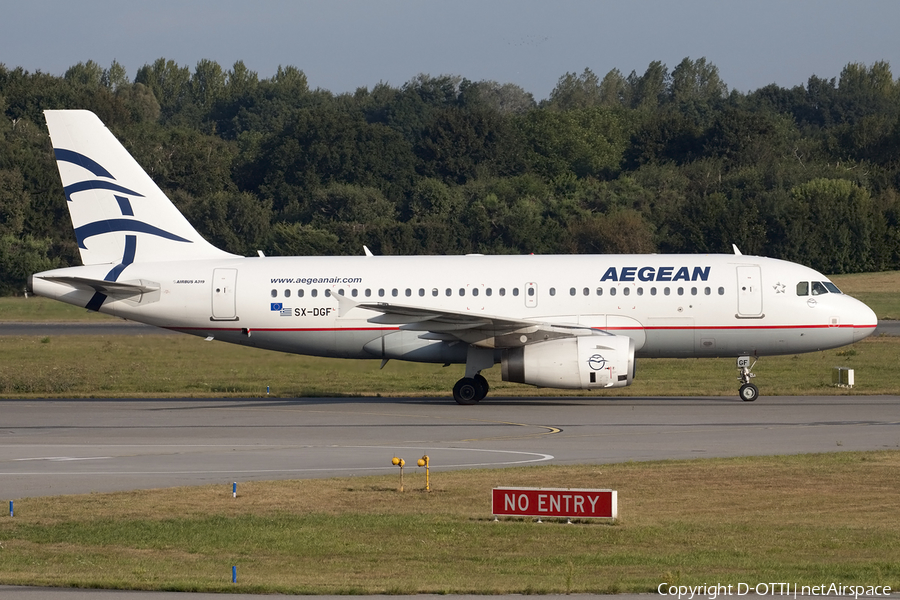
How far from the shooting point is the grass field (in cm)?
1277

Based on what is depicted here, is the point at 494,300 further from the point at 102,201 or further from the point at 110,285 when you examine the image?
the point at 102,201

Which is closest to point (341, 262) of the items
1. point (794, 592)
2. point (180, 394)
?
point (180, 394)

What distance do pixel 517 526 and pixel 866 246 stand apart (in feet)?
254

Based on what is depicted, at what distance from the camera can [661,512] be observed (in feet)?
54.7

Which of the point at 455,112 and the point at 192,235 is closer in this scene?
the point at 192,235

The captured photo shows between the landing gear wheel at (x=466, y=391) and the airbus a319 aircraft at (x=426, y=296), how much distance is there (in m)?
0.04

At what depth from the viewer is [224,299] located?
111 feet

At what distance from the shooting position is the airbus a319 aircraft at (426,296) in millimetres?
32812

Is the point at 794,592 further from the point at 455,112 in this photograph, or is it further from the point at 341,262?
the point at 455,112

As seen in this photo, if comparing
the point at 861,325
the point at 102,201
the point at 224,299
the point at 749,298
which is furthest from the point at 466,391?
the point at 102,201

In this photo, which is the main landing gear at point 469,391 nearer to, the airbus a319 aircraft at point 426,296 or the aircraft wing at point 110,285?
the airbus a319 aircraft at point 426,296

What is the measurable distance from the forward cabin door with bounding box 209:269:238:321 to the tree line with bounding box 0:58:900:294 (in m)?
48.0

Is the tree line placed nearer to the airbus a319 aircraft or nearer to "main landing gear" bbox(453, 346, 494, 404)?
the airbus a319 aircraft

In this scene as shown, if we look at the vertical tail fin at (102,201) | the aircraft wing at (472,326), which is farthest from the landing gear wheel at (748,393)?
the vertical tail fin at (102,201)
